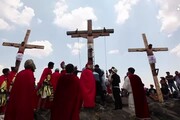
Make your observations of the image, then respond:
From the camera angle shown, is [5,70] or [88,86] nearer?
[5,70]

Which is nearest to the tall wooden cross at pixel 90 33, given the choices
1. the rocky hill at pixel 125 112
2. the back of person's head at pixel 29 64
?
the rocky hill at pixel 125 112

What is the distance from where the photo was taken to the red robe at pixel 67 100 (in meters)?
7.03

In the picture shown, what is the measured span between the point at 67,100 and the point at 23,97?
1.27m

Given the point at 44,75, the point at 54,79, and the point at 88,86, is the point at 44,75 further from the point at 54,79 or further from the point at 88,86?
the point at 88,86

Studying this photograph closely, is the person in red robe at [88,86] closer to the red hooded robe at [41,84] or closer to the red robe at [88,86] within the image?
the red robe at [88,86]

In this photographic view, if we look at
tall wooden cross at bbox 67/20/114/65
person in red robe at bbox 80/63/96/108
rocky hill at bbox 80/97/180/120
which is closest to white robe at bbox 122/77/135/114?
rocky hill at bbox 80/97/180/120

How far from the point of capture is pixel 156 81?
16.7 metres

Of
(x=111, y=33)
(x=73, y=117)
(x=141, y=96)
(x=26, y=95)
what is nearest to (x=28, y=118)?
(x=26, y=95)

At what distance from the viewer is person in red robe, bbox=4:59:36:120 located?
6.37 meters

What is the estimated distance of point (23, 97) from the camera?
21.3 ft

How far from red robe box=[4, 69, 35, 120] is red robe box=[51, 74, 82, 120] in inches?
31.6

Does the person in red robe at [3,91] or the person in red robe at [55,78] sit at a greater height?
the person in red robe at [55,78]

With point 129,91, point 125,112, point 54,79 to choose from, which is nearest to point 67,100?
point 129,91

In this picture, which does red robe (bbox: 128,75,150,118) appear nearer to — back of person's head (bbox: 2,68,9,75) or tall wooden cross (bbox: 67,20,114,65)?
back of person's head (bbox: 2,68,9,75)
